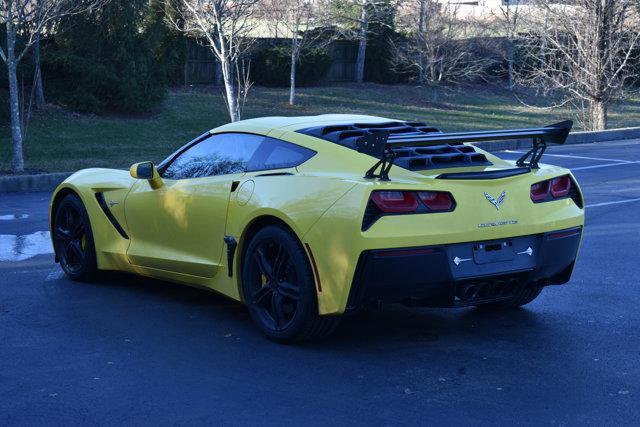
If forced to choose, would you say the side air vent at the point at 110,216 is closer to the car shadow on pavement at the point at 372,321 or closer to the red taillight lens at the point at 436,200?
the car shadow on pavement at the point at 372,321

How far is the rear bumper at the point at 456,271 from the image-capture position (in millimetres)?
5352

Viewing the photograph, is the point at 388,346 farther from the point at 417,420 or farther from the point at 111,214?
the point at 111,214

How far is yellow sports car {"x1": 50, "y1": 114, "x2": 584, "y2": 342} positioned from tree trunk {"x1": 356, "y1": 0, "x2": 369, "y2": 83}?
3181cm

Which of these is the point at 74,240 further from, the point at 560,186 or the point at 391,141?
the point at 560,186

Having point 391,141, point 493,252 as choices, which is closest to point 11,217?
point 391,141

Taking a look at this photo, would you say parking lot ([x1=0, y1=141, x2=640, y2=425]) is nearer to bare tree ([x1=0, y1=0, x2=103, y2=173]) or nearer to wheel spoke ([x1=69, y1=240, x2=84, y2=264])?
wheel spoke ([x1=69, y1=240, x2=84, y2=264])

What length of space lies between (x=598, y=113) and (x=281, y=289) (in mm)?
22975

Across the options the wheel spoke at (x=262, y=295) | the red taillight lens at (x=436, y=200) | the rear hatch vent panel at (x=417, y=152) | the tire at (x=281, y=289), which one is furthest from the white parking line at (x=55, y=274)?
Answer: the red taillight lens at (x=436, y=200)

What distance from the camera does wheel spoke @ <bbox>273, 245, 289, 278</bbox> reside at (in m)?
5.81

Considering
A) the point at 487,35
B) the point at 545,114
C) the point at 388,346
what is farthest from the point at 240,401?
the point at 487,35

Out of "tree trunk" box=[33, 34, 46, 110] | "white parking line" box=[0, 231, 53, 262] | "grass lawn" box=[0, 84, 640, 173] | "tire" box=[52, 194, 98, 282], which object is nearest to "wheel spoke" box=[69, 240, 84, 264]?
"tire" box=[52, 194, 98, 282]

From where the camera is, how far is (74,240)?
25.6 feet

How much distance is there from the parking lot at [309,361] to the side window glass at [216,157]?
3.19 ft

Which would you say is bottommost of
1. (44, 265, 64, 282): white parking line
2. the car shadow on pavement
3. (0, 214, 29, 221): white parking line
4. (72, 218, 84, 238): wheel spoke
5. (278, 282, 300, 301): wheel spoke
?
(0, 214, 29, 221): white parking line
